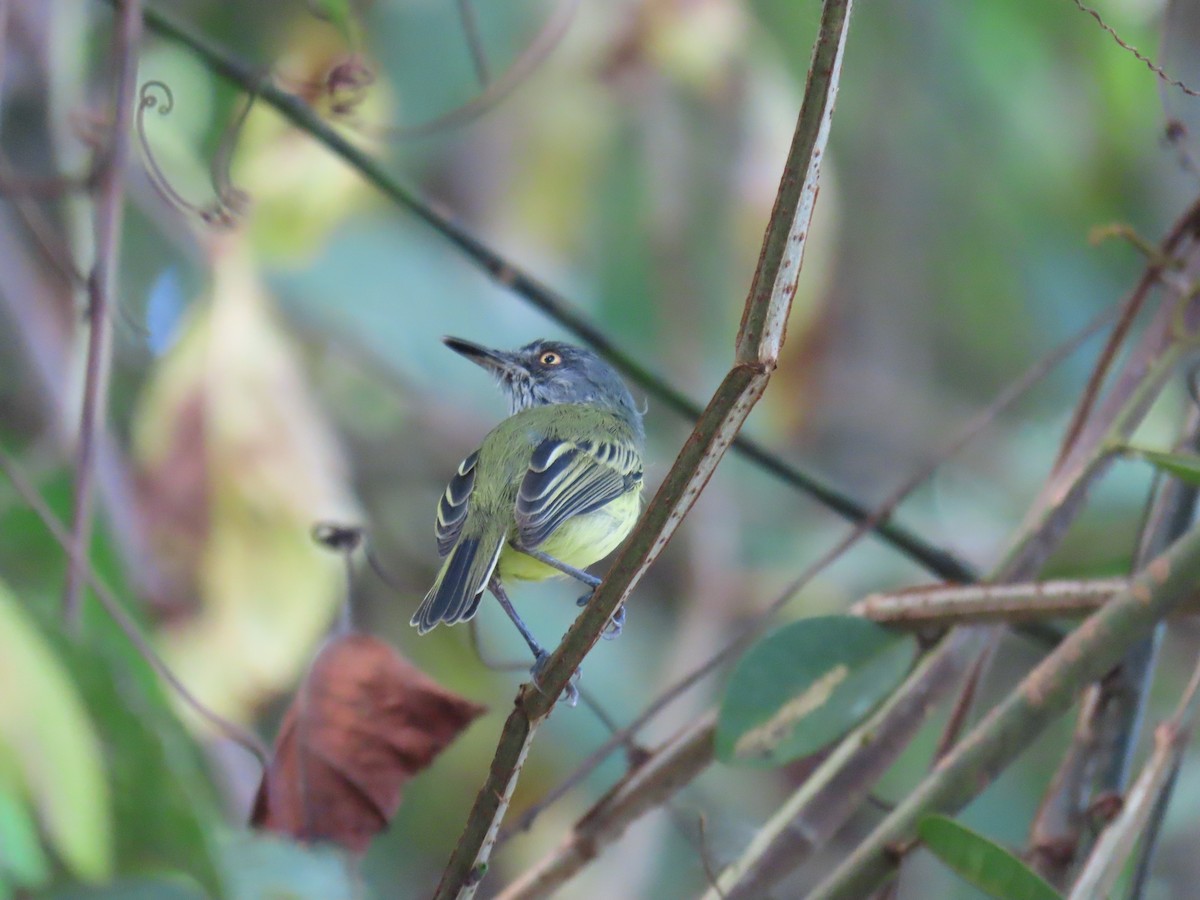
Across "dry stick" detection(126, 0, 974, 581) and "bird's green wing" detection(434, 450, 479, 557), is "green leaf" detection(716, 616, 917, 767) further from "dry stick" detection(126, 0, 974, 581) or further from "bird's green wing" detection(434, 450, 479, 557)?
"bird's green wing" detection(434, 450, 479, 557)

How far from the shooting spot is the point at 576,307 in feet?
9.82

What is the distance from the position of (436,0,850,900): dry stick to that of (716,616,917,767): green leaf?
0.70 meters

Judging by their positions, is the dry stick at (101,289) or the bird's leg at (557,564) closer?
the bird's leg at (557,564)

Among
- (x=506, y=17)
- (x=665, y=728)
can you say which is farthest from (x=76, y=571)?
(x=506, y=17)

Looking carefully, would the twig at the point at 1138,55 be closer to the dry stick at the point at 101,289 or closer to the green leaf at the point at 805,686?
the green leaf at the point at 805,686

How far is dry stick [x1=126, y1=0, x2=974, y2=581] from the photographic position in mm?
2307

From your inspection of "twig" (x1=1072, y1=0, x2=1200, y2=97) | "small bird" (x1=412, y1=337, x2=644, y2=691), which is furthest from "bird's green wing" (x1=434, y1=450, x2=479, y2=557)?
"twig" (x1=1072, y1=0, x2=1200, y2=97)

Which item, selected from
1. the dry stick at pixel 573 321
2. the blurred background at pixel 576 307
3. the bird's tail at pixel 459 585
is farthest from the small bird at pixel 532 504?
the blurred background at pixel 576 307

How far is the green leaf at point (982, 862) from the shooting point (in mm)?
1595

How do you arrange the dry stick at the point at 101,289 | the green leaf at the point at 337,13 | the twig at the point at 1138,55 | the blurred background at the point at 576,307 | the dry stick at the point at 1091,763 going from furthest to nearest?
the blurred background at the point at 576,307
the green leaf at the point at 337,13
the dry stick at the point at 1091,763
the dry stick at the point at 101,289
the twig at the point at 1138,55

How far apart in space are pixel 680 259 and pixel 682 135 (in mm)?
538

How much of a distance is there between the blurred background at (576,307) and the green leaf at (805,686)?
0.80m

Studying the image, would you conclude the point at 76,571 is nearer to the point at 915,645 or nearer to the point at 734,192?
the point at 915,645

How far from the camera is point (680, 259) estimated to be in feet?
15.3
